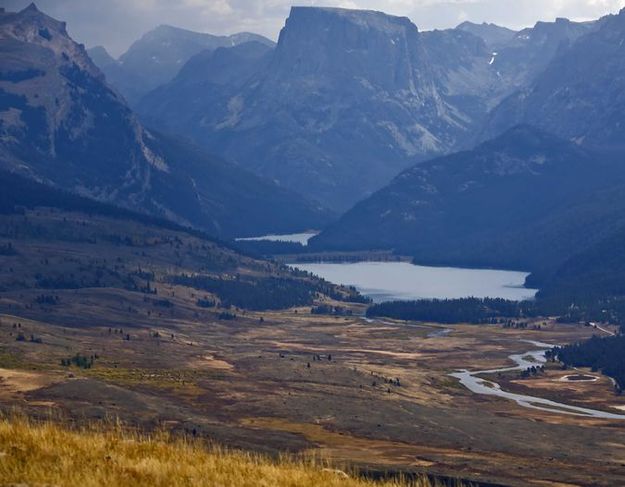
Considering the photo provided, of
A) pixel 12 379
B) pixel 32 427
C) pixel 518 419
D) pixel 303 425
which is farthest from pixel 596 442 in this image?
pixel 32 427

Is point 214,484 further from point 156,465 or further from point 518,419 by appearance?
point 518,419

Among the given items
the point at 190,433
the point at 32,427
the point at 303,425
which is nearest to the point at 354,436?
the point at 303,425

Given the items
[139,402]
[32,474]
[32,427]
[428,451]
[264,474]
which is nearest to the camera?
[32,474]

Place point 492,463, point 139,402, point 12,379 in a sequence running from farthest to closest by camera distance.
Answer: point 12,379
point 139,402
point 492,463

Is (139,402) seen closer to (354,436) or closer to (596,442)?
(354,436)

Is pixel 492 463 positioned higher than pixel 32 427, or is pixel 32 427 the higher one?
pixel 32 427

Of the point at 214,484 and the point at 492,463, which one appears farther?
the point at 492,463
